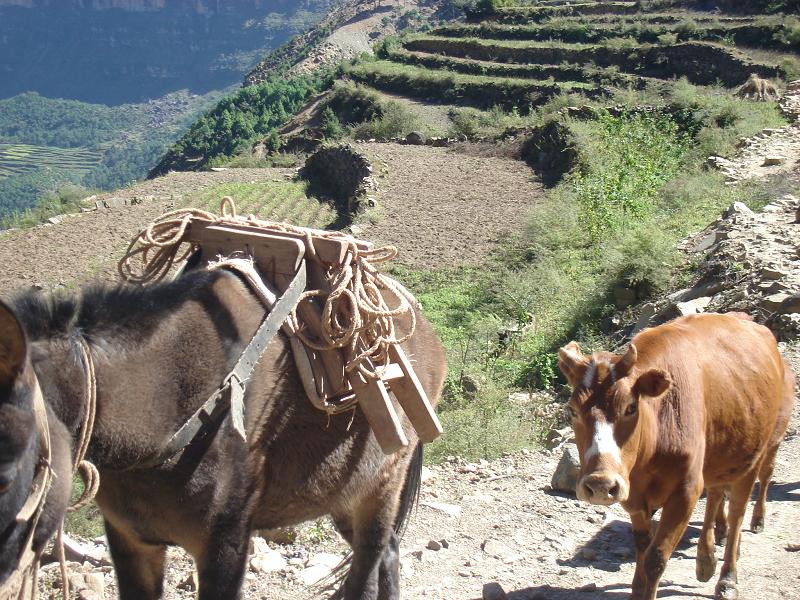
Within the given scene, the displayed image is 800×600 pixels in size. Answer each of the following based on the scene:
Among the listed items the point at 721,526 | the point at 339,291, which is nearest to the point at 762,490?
the point at 721,526

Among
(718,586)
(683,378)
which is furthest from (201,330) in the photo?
(718,586)

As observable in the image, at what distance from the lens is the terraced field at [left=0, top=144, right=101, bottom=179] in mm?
116375

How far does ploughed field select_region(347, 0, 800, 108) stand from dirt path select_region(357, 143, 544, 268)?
1272 centimetres

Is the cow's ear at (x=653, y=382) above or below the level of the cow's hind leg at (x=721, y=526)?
above

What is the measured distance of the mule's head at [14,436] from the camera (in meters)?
1.62

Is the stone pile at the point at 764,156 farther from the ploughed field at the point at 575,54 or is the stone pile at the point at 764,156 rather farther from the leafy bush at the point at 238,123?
the leafy bush at the point at 238,123

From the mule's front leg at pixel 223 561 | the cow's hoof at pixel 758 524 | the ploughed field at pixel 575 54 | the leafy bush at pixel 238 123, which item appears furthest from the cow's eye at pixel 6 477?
the leafy bush at pixel 238 123

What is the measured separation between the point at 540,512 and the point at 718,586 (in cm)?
136

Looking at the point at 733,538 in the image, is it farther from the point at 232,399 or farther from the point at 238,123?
the point at 238,123

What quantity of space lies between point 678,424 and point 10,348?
112 inches

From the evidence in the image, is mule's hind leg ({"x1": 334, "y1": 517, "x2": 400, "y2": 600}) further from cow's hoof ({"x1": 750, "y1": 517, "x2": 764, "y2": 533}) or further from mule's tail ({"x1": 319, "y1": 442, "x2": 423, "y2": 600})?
cow's hoof ({"x1": 750, "y1": 517, "x2": 764, "y2": 533})

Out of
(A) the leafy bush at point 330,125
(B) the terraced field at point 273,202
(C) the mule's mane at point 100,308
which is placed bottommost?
(A) the leafy bush at point 330,125

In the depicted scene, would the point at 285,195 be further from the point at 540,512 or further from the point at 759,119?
the point at 540,512

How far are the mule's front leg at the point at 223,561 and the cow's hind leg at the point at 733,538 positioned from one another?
8.38 ft
